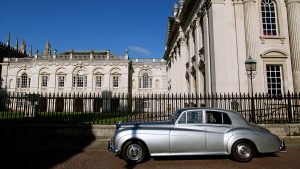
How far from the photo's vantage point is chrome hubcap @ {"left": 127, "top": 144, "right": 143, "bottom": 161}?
6324 millimetres

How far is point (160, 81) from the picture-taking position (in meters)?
47.1

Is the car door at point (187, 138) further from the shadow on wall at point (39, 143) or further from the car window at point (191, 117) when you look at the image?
the shadow on wall at point (39, 143)

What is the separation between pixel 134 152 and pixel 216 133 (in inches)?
89.8

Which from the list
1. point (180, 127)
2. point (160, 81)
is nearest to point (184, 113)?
point (180, 127)

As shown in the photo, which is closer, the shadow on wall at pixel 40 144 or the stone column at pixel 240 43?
the shadow on wall at pixel 40 144

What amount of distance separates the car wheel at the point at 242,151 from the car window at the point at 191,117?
1192 mm

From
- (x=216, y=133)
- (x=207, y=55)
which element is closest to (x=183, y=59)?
(x=207, y=55)

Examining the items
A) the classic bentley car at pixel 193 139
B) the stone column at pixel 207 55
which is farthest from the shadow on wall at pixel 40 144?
the stone column at pixel 207 55

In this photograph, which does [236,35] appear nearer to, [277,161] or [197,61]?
→ [197,61]

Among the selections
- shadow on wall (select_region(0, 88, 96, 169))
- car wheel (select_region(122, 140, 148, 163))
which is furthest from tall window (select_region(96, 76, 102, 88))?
car wheel (select_region(122, 140, 148, 163))

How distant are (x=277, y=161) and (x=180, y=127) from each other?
9.41 feet

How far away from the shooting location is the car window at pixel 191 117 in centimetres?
656

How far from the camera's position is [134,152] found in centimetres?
634

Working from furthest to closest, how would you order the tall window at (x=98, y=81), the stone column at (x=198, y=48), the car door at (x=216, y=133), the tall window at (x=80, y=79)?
1. the tall window at (x=98, y=81)
2. the tall window at (x=80, y=79)
3. the stone column at (x=198, y=48)
4. the car door at (x=216, y=133)
